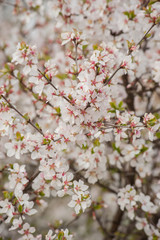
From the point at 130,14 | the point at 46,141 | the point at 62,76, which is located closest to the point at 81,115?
the point at 46,141

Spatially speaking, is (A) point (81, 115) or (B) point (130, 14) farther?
(B) point (130, 14)

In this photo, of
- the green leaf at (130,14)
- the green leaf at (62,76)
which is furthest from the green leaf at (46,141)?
the green leaf at (130,14)

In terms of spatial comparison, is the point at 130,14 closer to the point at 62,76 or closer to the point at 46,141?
the point at 62,76

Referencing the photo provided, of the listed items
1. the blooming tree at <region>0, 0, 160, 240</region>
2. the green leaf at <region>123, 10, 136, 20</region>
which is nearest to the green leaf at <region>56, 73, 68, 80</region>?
the blooming tree at <region>0, 0, 160, 240</region>

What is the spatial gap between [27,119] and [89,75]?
593 millimetres

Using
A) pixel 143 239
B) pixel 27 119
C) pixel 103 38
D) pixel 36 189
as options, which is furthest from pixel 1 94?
pixel 143 239

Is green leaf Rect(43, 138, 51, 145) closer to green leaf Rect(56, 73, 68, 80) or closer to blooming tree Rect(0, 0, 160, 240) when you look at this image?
blooming tree Rect(0, 0, 160, 240)

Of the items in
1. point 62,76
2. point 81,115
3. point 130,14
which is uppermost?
point 130,14

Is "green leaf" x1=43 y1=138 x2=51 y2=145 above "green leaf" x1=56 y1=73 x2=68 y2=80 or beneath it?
beneath

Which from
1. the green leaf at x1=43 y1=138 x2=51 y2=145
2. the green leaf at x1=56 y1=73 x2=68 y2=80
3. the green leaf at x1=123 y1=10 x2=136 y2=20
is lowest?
the green leaf at x1=43 y1=138 x2=51 y2=145

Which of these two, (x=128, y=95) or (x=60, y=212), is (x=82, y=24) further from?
(x=60, y=212)

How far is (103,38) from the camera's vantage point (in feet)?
8.70

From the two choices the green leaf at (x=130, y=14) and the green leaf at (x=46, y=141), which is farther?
the green leaf at (x=130, y=14)

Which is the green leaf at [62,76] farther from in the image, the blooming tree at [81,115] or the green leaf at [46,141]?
the green leaf at [46,141]
